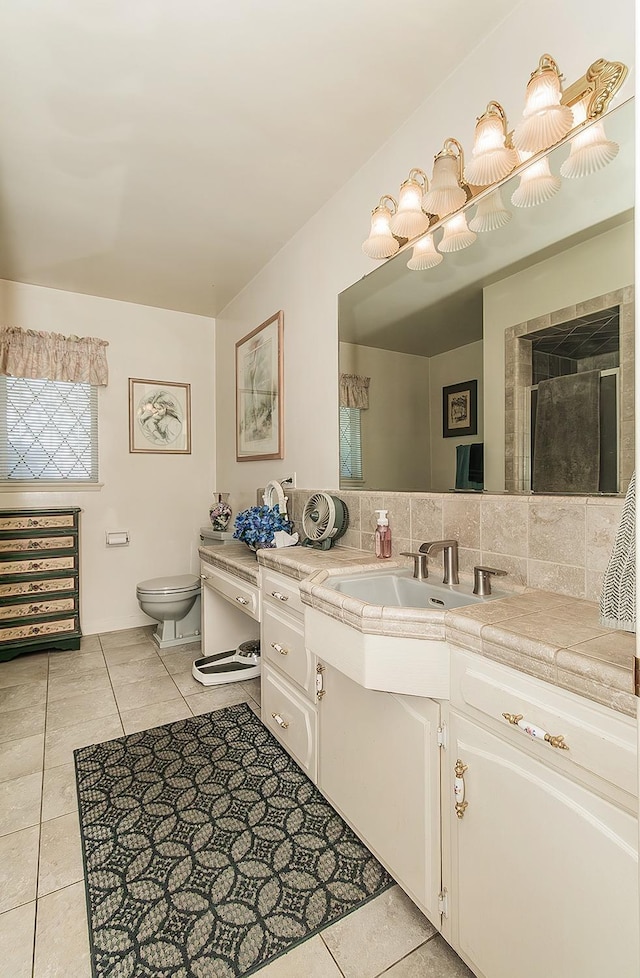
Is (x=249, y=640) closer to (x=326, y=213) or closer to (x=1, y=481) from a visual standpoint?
(x=1, y=481)

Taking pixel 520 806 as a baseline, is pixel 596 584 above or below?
above

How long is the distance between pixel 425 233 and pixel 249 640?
257 cm

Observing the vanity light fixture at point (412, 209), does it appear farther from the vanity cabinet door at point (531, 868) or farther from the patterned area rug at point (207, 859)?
the patterned area rug at point (207, 859)

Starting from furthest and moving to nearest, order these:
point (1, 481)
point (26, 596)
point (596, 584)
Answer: point (1, 481), point (26, 596), point (596, 584)

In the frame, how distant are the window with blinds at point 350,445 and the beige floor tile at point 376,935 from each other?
151 centimetres

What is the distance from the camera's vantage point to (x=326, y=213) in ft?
7.95

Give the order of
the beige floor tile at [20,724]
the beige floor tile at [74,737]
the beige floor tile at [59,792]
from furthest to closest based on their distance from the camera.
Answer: the beige floor tile at [20,724]
the beige floor tile at [74,737]
the beige floor tile at [59,792]

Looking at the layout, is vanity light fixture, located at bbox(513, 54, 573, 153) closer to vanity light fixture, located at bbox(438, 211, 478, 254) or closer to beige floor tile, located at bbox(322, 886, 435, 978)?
vanity light fixture, located at bbox(438, 211, 478, 254)

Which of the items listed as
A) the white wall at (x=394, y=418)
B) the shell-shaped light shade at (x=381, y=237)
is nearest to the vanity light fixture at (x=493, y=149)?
the shell-shaped light shade at (x=381, y=237)

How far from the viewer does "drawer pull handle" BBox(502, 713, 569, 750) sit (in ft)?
2.68

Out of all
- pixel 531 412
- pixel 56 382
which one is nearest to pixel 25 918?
pixel 531 412

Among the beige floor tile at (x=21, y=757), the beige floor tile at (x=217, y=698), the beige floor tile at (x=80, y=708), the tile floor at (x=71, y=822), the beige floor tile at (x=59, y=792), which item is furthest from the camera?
the beige floor tile at (x=217, y=698)

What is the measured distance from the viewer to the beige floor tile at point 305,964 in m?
1.09

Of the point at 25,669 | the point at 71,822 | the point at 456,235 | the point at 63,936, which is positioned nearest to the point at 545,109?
the point at 456,235
